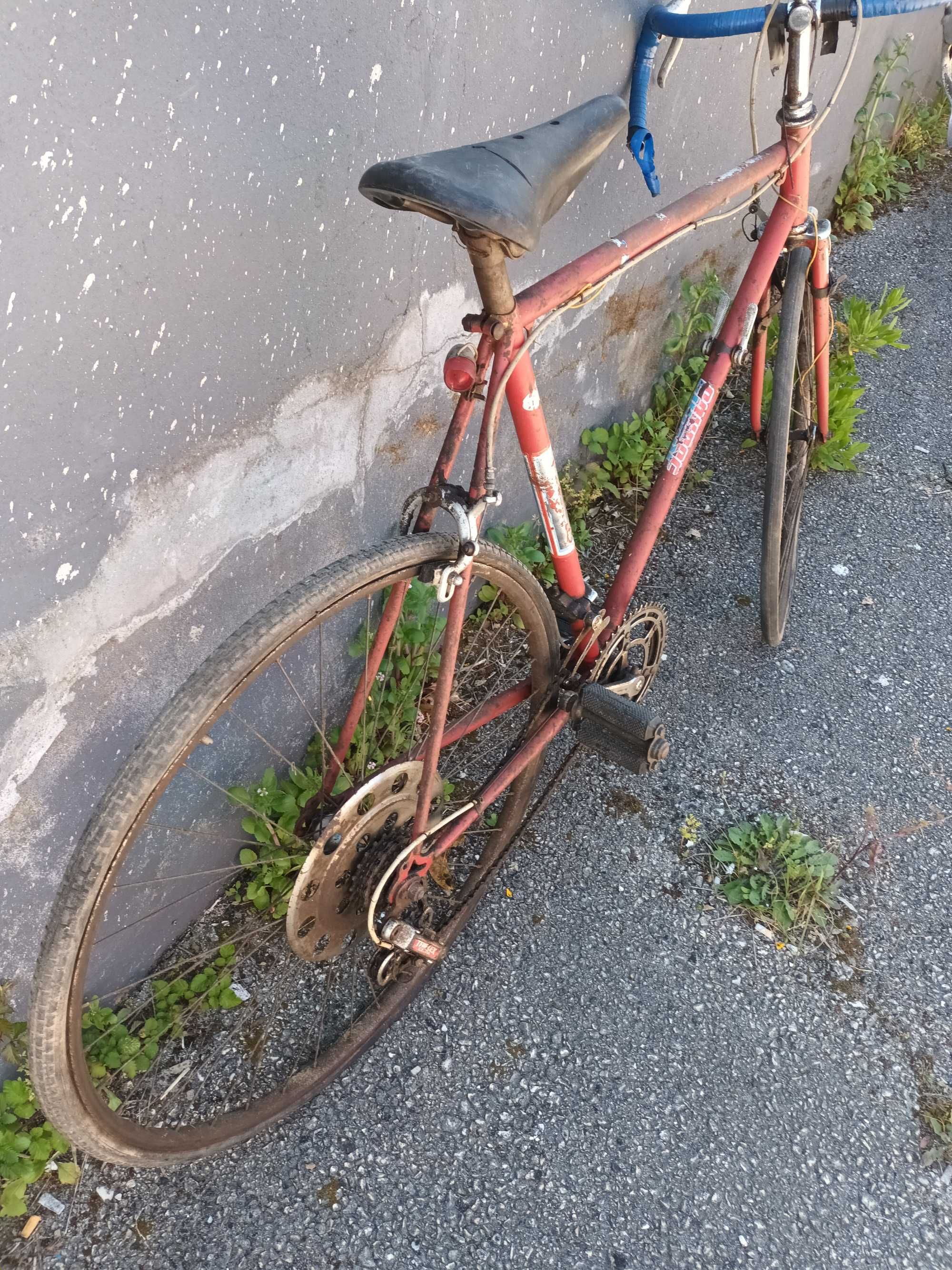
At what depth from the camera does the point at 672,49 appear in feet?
7.91

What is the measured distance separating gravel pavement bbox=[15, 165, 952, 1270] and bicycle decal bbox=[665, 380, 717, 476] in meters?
0.78

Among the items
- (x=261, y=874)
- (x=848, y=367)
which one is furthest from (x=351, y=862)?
(x=848, y=367)

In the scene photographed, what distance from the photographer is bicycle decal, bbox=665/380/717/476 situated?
2342 mm

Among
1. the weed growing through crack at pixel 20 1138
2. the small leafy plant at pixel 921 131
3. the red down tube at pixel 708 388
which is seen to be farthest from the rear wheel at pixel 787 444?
the small leafy plant at pixel 921 131

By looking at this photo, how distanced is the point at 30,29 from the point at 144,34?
18 cm

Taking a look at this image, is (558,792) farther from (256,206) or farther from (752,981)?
(256,206)

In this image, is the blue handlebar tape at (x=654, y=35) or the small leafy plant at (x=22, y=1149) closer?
the small leafy plant at (x=22, y=1149)

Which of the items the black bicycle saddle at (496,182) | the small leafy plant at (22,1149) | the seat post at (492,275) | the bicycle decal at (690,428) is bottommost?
the small leafy plant at (22,1149)

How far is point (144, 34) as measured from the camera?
127cm

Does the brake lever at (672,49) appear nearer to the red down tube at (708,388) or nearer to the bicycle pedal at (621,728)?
the red down tube at (708,388)

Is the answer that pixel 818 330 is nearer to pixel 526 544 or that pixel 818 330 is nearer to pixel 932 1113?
pixel 526 544

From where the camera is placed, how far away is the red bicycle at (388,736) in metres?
1.38

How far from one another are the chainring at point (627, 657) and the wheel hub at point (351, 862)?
631 millimetres

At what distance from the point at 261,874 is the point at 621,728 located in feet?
3.11
